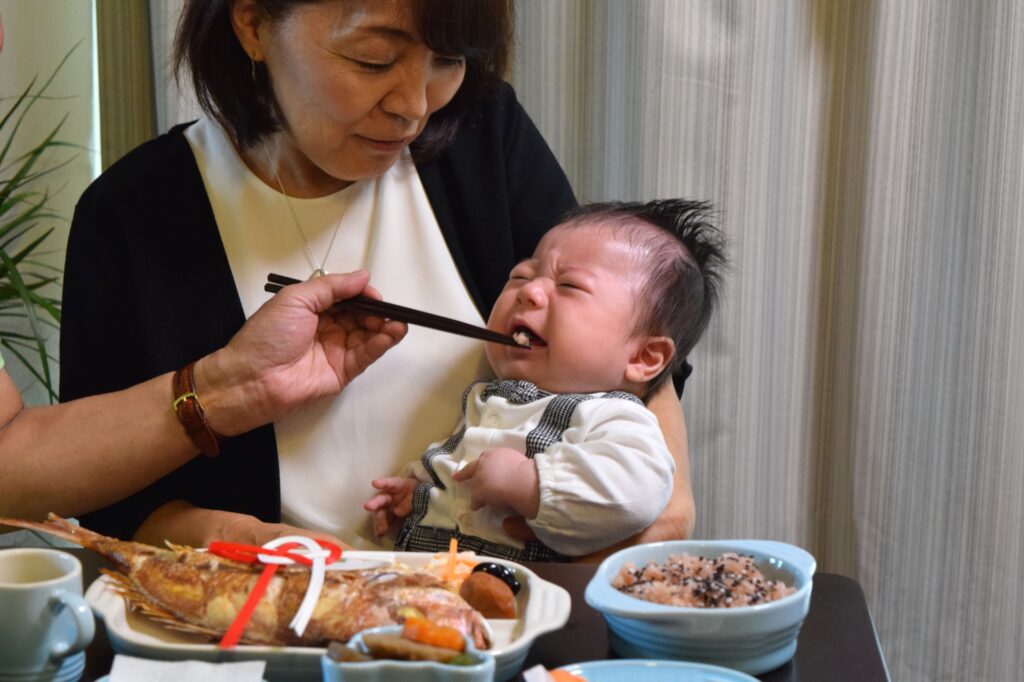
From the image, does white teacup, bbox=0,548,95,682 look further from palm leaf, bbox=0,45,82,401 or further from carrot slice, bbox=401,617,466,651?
palm leaf, bbox=0,45,82,401

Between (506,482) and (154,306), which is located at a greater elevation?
(154,306)

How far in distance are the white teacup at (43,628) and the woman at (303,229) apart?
632 millimetres

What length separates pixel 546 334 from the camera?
57.2 inches

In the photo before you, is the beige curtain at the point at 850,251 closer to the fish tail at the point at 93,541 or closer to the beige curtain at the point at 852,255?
the beige curtain at the point at 852,255

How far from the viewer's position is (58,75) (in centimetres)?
222

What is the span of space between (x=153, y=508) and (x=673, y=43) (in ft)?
3.81

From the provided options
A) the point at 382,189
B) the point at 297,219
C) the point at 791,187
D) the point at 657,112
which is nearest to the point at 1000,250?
the point at 791,187

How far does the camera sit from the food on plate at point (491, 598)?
878mm

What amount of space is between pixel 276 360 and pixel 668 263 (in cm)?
54

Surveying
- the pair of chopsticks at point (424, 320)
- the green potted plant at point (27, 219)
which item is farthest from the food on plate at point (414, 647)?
the green potted plant at point (27, 219)

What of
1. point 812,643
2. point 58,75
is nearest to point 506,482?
point 812,643

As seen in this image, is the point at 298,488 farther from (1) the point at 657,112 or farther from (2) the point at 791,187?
(2) the point at 791,187

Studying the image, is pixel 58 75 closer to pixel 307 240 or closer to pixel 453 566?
pixel 307 240

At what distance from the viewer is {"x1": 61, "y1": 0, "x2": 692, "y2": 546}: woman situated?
1.43 meters
